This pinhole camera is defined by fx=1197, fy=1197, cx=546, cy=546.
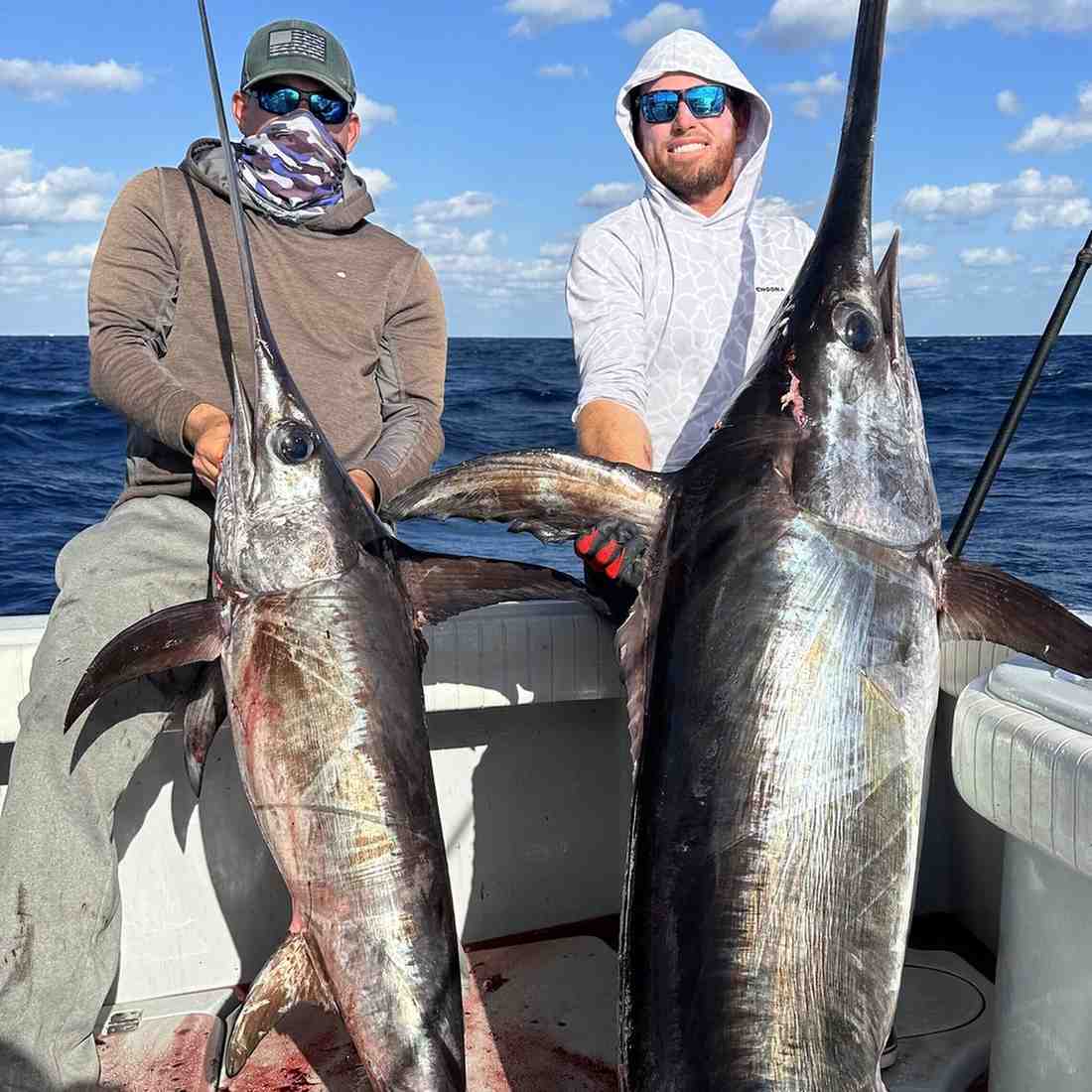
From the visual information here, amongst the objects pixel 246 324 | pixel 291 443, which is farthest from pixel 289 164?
pixel 291 443

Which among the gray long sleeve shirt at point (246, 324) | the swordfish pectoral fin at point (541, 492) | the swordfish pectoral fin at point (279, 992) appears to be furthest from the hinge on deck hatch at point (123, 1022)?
the swordfish pectoral fin at point (541, 492)

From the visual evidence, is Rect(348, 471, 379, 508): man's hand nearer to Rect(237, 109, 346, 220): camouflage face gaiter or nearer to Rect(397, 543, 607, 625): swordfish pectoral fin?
Rect(397, 543, 607, 625): swordfish pectoral fin

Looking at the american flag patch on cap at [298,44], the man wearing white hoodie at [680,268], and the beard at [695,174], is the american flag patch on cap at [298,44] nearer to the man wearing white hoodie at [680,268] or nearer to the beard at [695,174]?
the man wearing white hoodie at [680,268]

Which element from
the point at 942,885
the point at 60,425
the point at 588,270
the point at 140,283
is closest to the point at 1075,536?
the point at 942,885

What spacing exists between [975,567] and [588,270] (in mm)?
1501

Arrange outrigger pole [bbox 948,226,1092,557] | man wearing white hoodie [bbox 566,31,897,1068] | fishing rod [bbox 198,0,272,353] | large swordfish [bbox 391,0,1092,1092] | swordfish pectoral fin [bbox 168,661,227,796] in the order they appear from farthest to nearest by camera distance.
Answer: man wearing white hoodie [bbox 566,31,897,1068] → outrigger pole [bbox 948,226,1092,557] → swordfish pectoral fin [bbox 168,661,227,796] → fishing rod [bbox 198,0,272,353] → large swordfish [bbox 391,0,1092,1092]

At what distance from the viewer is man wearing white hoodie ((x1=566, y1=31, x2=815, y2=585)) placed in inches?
129

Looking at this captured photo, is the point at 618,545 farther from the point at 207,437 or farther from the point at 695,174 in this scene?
the point at 695,174

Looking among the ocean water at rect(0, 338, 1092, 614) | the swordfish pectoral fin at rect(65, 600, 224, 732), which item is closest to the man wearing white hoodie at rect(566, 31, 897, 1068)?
the swordfish pectoral fin at rect(65, 600, 224, 732)

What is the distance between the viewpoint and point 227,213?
132 inches

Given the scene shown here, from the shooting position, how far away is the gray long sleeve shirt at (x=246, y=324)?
10.4 feet

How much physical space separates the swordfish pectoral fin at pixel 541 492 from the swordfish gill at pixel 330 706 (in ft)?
0.92

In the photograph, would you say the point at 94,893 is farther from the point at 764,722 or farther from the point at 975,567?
the point at 975,567

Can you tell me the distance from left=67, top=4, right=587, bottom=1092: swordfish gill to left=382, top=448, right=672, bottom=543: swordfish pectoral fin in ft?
0.92
